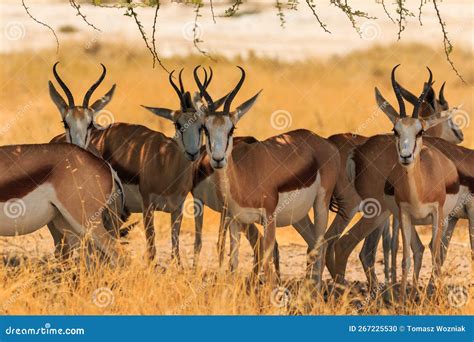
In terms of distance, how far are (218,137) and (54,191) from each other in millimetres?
1459

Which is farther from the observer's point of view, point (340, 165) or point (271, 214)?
point (340, 165)

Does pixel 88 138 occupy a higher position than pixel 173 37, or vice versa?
pixel 173 37

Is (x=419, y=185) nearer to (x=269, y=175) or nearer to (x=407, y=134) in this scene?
(x=407, y=134)

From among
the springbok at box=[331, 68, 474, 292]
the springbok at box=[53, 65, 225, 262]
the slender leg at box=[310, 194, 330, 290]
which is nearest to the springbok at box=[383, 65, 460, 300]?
the springbok at box=[331, 68, 474, 292]

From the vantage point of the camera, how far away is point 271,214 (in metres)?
9.26

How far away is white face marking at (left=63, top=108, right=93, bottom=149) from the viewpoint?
998 centimetres

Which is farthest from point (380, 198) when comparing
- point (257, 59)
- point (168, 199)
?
point (257, 59)

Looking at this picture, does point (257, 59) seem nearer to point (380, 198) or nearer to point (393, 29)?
point (393, 29)

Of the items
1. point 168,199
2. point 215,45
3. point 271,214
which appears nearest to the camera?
point 271,214

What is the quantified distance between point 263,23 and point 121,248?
36.8m

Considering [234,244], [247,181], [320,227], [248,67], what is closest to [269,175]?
[247,181]

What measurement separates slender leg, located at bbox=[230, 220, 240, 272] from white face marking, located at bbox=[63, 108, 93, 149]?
175 cm

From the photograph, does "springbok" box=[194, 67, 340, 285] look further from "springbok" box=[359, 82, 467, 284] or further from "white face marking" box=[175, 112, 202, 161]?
"springbok" box=[359, 82, 467, 284]

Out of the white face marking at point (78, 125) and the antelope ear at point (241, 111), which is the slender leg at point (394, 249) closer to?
the antelope ear at point (241, 111)
